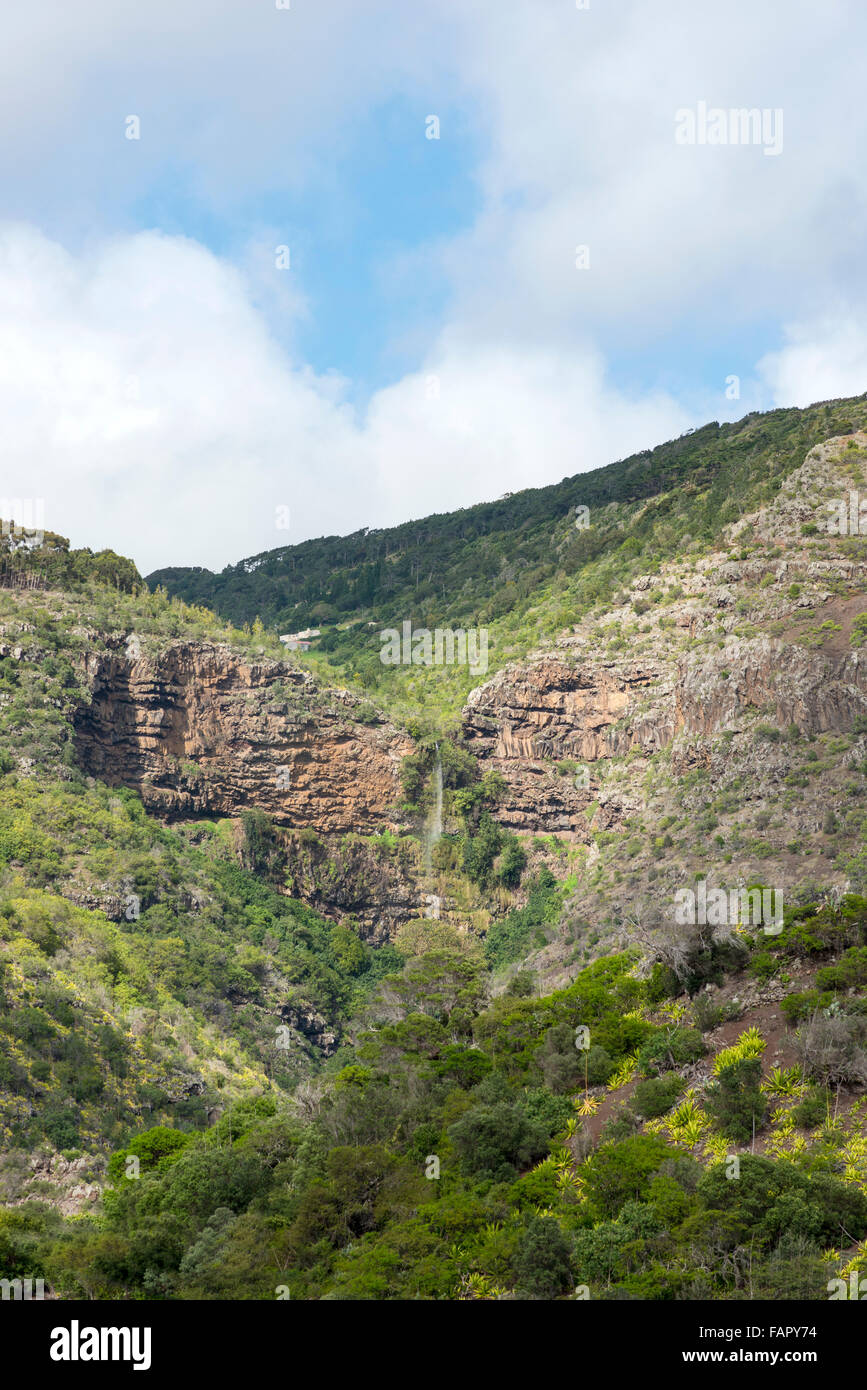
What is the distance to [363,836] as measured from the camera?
4198 inches

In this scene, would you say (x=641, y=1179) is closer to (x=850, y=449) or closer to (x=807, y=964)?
(x=807, y=964)

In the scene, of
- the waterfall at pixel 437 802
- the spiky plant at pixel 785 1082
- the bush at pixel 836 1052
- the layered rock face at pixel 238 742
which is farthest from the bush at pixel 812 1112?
the layered rock face at pixel 238 742

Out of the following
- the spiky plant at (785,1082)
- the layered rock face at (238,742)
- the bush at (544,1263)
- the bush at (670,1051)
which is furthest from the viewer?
the layered rock face at (238,742)

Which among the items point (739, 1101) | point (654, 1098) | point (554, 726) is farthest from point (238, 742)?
point (739, 1101)

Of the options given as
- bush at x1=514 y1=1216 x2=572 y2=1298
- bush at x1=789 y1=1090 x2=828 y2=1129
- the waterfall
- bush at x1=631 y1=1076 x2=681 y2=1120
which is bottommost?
bush at x1=514 y1=1216 x2=572 y2=1298

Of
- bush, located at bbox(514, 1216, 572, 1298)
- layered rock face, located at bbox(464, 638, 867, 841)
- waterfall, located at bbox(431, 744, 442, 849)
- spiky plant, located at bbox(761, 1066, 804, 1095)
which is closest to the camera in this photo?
bush, located at bbox(514, 1216, 572, 1298)

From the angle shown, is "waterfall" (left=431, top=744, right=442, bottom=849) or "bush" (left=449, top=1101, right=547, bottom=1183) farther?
"waterfall" (left=431, top=744, right=442, bottom=849)

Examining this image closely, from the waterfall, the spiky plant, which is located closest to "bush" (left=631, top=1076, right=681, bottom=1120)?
the spiky plant

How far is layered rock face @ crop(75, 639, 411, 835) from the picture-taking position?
10219 cm

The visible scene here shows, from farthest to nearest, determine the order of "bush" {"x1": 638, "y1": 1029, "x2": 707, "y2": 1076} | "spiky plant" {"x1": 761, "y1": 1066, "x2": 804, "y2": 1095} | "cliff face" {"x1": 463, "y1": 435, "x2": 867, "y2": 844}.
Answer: "cliff face" {"x1": 463, "y1": 435, "x2": 867, "y2": 844} → "bush" {"x1": 638, "y1": 1029, "x2": 707, "y2": 1076} → "spiky plant" {"x1": 761, "y1": 1066, "x2": 804, "y2": 1095}

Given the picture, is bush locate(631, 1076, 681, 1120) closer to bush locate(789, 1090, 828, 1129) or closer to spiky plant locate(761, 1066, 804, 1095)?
spiky plant locate(761, 1066, 804, 1095)

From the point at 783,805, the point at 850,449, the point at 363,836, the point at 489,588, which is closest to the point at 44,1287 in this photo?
the point at 783,805

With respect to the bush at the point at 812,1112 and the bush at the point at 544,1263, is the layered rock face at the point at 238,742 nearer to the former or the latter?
the bush at the point at 544,1263

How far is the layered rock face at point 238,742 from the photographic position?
335 ft
